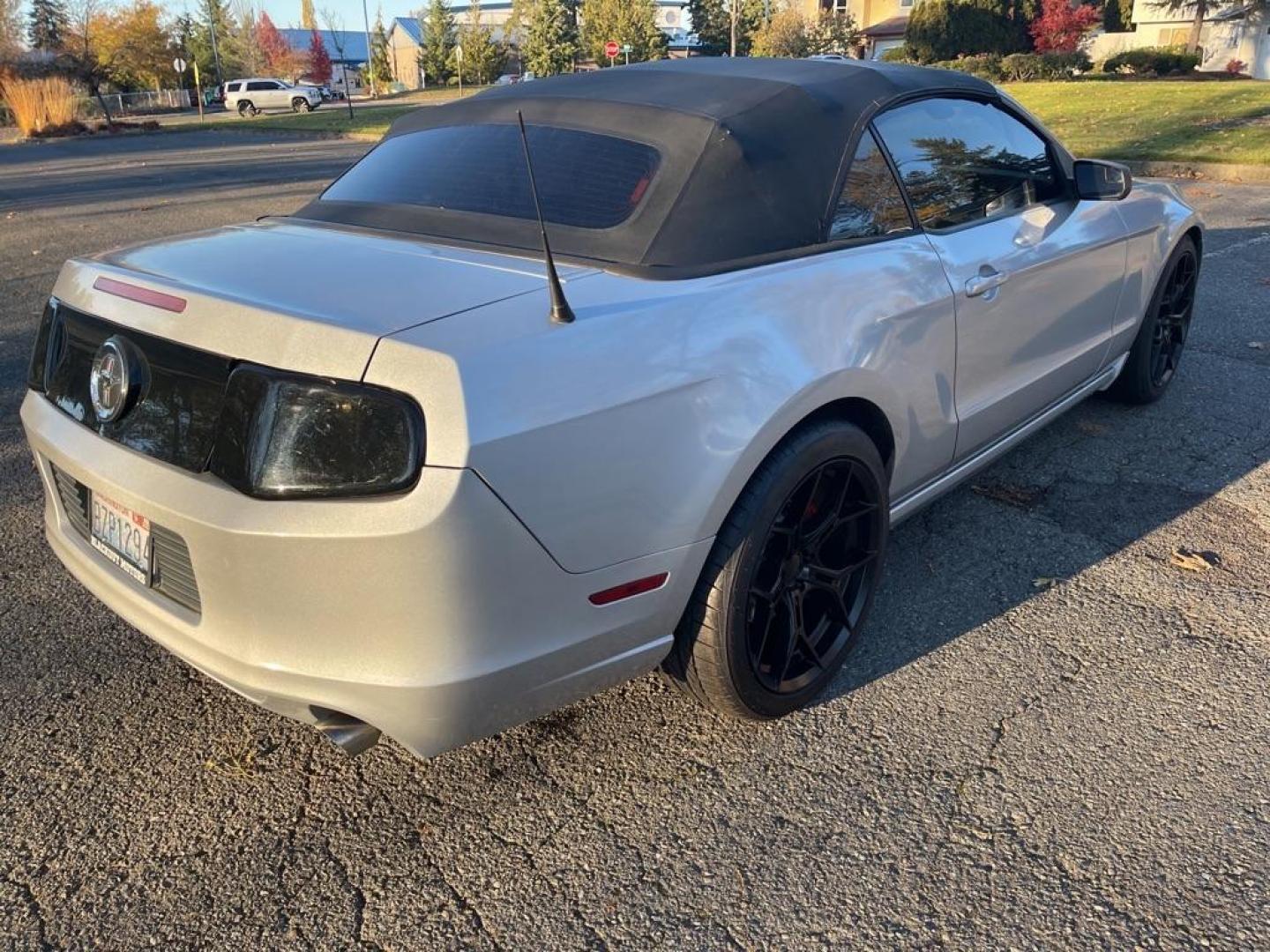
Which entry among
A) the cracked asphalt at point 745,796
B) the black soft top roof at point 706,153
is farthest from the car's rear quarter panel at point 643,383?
the cracked asphalt at point 745,796

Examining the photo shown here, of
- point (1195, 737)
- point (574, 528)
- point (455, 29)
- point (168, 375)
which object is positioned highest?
point (455, 29)

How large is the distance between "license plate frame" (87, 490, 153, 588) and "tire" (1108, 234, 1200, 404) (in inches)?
156

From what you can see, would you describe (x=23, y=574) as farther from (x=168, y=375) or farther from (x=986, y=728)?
(x=986, y=728)

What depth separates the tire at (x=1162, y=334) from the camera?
4.39 m

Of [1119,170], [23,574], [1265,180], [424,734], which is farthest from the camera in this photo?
[1265,180]

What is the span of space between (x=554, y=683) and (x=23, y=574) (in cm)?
221

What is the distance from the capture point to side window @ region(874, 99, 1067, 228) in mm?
3010

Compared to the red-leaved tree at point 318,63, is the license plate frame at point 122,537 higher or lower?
lower

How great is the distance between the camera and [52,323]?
248cm

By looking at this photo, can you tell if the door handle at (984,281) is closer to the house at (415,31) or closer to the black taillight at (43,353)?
the black taillight at (43,353)

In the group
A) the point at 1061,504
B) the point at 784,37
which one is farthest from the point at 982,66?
the point at 1061,504

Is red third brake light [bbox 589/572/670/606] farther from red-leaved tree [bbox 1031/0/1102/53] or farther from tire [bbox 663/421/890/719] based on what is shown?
red-leaved tree [bbox 1031/0/1102/53]

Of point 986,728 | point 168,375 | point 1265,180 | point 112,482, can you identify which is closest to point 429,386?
point 168,375

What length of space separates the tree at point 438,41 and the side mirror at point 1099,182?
232ft
